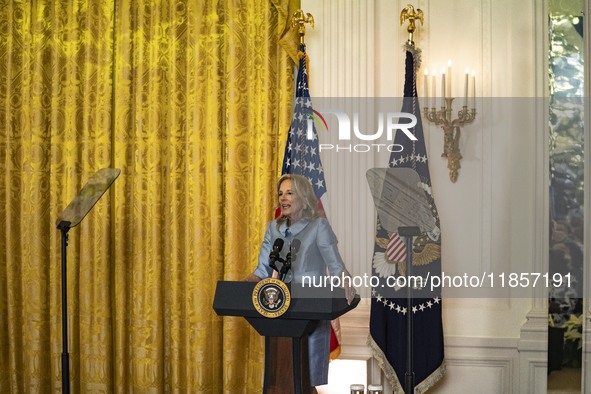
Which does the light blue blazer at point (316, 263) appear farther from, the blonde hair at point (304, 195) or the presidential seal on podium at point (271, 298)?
the presidential seal on podium at point (271, 298)

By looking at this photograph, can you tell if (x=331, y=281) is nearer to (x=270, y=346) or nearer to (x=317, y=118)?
(x=270, y=346)

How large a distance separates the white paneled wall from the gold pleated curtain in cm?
55

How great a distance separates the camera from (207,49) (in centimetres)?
611

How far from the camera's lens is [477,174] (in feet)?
18.7

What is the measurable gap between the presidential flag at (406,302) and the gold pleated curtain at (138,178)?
89 centimetres

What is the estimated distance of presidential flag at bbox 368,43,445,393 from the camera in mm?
5543

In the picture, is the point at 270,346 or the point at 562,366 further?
the point at 562,366

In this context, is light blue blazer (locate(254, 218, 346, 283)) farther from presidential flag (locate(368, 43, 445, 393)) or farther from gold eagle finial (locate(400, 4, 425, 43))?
gold eagle finial (locate(400, 4, 425, 43))

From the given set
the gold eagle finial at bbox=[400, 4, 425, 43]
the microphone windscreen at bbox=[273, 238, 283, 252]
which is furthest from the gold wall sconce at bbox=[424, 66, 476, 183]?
the microphone windscreen at bbox=[273, 238, 283, 252]

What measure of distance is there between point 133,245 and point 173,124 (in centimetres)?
97

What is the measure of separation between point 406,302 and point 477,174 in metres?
1.03

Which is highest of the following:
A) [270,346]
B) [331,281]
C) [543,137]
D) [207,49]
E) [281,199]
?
[207,49]

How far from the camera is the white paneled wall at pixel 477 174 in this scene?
18.5 ft

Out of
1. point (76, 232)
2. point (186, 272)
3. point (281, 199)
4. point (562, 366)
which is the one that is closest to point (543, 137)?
point (562, 366)
